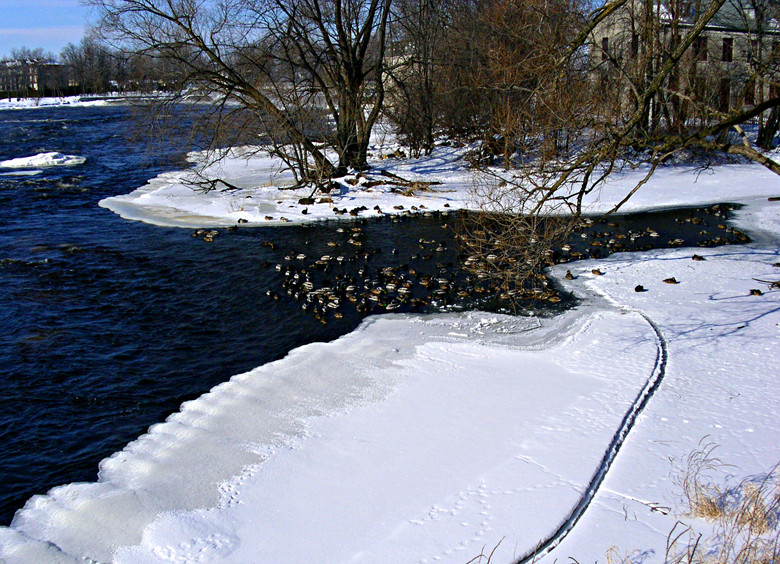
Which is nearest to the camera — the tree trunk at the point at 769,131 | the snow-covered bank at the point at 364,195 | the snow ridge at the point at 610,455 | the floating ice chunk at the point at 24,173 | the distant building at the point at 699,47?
the snow ridge at the point at 610,455

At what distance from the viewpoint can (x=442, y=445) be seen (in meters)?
6.32

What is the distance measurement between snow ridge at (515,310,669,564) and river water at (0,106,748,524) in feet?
14.4

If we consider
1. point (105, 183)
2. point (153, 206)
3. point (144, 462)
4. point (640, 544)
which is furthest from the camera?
point (105, 183)

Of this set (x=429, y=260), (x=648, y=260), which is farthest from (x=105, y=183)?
(x=648, y=260)

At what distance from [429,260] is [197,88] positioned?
1014 cm

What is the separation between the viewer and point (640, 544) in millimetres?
4699

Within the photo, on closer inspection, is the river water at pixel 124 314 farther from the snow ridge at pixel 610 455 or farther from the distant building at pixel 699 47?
the snow ridge at pixel 610 455

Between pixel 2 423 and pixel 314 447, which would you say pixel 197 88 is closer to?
pixel 2 423

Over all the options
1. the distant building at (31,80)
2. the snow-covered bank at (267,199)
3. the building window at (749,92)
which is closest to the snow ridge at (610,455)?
the building window at (749,92)

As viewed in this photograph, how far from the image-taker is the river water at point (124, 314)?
7.12 meters

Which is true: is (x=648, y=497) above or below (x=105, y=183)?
below

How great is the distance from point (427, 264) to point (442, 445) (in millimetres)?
6749

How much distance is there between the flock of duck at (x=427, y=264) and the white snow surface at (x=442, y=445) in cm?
84

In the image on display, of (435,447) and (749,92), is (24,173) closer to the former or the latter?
(435,447)
